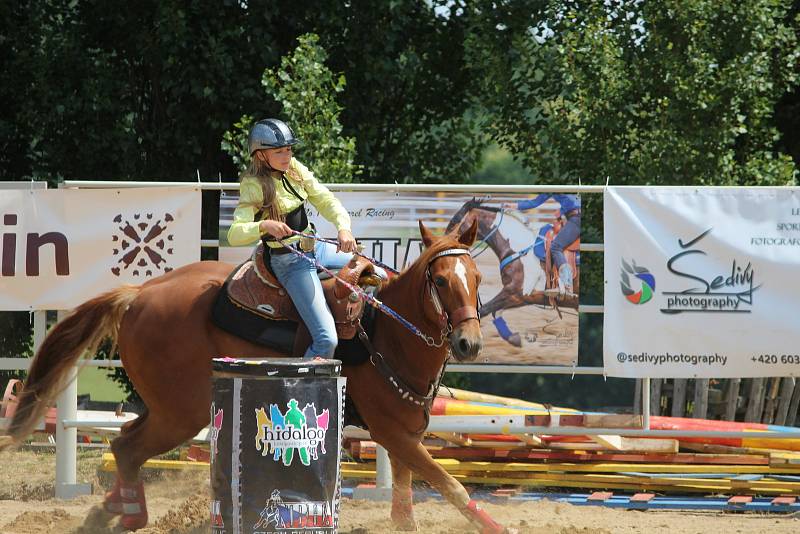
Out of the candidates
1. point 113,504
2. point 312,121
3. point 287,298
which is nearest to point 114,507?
point 113,504

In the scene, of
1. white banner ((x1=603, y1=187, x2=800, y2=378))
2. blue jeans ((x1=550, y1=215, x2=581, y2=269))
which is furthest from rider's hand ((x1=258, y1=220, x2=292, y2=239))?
white banner ((x1=603, y1=187, x2=800, y2=378))

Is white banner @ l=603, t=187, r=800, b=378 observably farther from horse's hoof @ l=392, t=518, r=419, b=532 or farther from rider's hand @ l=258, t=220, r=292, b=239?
rider's hand @ l=258, t=220, r=292, b=239

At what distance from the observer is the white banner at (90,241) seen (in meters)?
7.98

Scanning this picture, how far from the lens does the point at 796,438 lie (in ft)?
26.7

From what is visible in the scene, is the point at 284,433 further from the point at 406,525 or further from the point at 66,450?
the point at 66,450

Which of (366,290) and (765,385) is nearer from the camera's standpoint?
(366,290)

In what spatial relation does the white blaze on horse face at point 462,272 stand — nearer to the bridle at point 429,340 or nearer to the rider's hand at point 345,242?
the bridle at point 429,340

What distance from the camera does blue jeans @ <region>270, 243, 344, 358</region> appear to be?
6.30 metres

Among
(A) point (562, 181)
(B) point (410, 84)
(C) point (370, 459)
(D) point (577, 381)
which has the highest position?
(B) point (410, 84)

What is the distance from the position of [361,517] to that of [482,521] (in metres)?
1.66

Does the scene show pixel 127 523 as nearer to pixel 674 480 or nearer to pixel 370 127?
pixel 674 480

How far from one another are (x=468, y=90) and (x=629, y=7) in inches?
125

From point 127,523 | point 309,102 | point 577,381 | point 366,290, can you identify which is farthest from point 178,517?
point 577,381

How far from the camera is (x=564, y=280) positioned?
7.77 m
